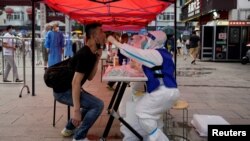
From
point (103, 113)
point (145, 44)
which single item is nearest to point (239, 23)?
point (103, 113)

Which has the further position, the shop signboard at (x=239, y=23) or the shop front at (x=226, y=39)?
the shop front at (x=226, y=39)

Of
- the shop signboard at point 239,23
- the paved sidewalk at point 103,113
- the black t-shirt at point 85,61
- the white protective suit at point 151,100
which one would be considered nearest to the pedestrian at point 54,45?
the paved sidewalk at point 103,113

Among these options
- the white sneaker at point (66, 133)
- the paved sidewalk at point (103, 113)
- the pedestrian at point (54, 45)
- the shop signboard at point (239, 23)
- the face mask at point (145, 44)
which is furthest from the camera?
the shop signboard at point (239, 23)

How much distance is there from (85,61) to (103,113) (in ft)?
9.79

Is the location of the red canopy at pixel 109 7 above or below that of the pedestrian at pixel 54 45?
above

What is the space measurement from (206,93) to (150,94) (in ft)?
20.4

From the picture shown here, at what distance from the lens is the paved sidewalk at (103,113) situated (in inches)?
259

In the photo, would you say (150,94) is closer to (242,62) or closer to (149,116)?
(149,116)

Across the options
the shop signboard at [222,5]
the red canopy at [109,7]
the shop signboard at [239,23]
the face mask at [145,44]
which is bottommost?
the face mask at [145,44]

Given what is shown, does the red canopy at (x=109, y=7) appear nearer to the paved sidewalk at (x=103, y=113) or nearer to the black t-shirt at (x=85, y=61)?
the paved sidewalk at (x=103, y=113)

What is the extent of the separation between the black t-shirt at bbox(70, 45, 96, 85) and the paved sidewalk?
131 centimetres

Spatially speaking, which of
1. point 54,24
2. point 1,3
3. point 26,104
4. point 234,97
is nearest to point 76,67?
point 26,104

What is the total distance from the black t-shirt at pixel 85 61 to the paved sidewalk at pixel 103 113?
1.31 meters

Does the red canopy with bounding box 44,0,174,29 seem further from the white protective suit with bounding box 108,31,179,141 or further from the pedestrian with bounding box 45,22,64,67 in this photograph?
the white protective suit with bounding box 108,31,179,141
